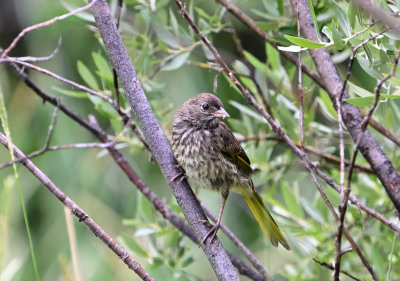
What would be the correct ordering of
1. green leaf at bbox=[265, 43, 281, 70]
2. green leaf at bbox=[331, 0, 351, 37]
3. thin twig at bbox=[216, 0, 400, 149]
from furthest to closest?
green leaf at bbox=[265, 43, 281, 70], thin twig at bbox=[216, 0, 400, 149], green leaf at bbox=[331, 0, 351, 37]

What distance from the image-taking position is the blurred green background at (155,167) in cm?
309

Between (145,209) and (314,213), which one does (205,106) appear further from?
(314,213)

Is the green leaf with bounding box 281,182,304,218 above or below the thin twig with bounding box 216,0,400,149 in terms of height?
below

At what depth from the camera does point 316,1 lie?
313 centimetres

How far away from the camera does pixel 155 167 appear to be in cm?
481

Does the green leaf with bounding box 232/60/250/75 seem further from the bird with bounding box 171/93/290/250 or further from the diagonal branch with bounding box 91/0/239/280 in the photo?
the diagonal branch with bounding box 91/0/239/280

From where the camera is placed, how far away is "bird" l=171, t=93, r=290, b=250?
3.21 meters

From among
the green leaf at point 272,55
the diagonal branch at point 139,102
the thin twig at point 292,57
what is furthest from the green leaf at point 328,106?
the diagonal branch at point 139,102

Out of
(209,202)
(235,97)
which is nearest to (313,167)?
(209,202)

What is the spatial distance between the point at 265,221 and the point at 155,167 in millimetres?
1732

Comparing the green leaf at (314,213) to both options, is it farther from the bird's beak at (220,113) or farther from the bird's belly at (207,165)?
the bird's beak at (220,113)

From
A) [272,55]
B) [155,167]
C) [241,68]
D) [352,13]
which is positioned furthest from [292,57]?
[155,167]

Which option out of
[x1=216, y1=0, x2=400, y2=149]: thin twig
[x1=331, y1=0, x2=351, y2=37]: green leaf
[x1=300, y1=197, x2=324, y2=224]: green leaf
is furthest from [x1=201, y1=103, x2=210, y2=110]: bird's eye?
[x1=331, y1=0, x2=351, y2=37]: green leaf

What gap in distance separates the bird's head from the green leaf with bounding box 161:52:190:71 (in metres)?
0.40
